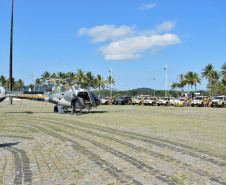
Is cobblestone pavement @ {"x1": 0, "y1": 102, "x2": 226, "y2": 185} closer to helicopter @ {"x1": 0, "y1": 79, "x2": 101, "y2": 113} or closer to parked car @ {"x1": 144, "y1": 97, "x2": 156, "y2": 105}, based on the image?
helicopter @ {"x1": 0, "y1": 79, "x2": 101, "y2": 113}

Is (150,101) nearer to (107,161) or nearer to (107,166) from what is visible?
(107,161)

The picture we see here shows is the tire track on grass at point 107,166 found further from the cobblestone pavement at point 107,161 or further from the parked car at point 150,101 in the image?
the parked car at point 150,101

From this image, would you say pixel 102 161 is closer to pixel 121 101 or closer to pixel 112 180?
pixel 112 180

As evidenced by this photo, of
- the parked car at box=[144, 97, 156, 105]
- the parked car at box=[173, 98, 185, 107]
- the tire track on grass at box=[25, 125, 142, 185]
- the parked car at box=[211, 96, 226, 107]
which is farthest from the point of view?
the parked car at box=[144, 97, 156, 105]

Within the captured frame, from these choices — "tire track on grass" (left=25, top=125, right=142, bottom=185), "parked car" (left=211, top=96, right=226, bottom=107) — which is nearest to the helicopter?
"tire track on grass" (left=25, top=125, right=142, bottom=185)

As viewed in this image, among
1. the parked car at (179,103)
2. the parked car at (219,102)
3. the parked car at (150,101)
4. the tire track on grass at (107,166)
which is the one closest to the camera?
the tire track on grass at (107,166)

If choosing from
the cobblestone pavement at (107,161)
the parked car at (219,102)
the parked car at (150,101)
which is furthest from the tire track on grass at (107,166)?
the parked car at (150,101)

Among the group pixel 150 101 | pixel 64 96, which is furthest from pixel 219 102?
pixel 64 96

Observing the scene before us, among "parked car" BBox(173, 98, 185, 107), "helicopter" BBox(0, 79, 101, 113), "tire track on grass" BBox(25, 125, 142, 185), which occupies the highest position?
"helicopter" BBox(0, 79, 101, 113)

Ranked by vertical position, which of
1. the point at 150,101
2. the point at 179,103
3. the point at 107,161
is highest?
the point at 150,101

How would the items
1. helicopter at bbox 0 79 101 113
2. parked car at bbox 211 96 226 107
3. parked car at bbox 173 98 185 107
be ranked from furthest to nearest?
parked car at bbox 173 98 185 107 → parked car at bbox 211 96 226 107 → helicopter at bbox 0 79 101 113

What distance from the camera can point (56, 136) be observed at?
9.05 metres

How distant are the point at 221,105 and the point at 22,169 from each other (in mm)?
35542

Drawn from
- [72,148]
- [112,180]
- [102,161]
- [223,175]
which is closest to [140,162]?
[102,161]
